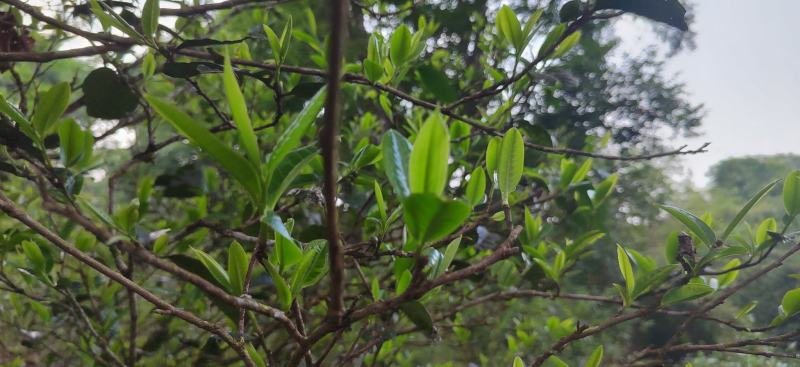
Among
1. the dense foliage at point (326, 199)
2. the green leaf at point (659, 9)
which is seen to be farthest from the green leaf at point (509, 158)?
the green leaf at point (659, 9)

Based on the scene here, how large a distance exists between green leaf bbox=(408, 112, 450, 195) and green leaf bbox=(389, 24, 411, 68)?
1.50ft

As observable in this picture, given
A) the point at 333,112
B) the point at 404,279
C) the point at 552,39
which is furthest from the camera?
the point at 552,39

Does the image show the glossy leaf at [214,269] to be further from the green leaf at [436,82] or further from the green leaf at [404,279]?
the green leaf at [436,82]

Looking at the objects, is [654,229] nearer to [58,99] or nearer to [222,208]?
[222,208]

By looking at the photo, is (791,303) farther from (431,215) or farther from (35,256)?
(35,256)

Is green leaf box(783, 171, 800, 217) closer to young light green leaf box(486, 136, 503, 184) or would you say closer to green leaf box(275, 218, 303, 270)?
young light green leaf box(486, 136, 503, 184)

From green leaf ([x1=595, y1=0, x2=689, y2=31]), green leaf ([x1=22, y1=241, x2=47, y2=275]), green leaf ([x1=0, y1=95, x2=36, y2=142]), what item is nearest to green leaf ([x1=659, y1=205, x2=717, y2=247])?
green leaf ([x1=595, y1=0, x2=689, y2=31])

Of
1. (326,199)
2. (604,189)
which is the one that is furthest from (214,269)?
(604,189)

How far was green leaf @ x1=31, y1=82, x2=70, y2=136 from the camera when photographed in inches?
23.7

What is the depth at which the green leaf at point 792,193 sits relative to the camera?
0.64 m

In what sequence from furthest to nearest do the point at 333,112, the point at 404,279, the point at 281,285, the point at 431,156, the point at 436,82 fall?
1. the point at 436,82
2. the point at 404,279
3. the point at 281,285
4. the point at 431,156
5. the point at 333,112

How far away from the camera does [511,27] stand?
0.77 metres

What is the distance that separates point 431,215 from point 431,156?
0.14 ft

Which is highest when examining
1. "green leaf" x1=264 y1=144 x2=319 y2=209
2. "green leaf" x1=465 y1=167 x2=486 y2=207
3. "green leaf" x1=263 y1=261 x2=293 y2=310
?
"green leaf" x1=264 y1=144 x2=319 y2=209
